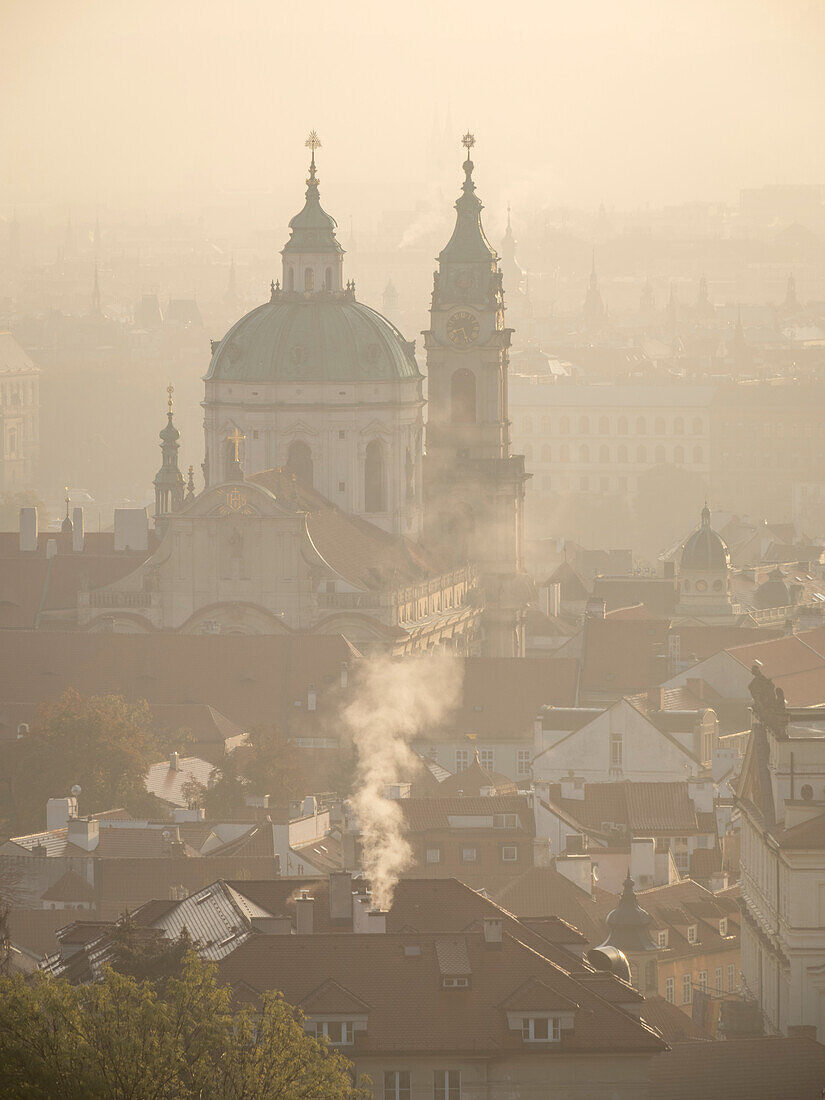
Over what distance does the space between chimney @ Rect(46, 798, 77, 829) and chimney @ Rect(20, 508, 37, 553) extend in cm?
4688

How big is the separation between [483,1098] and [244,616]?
62514 mm

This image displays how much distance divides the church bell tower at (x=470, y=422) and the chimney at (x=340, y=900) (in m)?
70.8

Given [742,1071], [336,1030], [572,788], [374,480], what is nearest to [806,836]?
[742,1071]

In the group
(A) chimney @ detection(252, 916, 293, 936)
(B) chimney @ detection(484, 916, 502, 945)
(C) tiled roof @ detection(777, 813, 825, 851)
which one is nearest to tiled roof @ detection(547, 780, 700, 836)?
(C) tiled roof @ detection(777, 813, 825, 851)

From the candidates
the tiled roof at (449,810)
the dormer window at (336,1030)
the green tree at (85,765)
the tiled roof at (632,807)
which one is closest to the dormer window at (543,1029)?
the dormer window at (336,1030)

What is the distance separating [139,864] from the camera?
7944cm

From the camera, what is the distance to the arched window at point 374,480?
12938 centimetres

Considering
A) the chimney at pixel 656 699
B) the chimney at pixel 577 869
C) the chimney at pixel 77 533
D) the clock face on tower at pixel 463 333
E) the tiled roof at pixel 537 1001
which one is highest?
the clock face on tower at pixel 463 333

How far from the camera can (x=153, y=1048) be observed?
4938 cm

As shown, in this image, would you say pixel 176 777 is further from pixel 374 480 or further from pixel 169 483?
pixel 169 483

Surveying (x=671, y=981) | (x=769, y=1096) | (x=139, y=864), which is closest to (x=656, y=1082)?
(x=769, y=1096)

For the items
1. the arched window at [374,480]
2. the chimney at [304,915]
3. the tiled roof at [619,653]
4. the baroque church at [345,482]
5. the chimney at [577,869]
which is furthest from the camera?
the arched window at [374,480]

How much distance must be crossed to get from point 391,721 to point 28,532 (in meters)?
29.8

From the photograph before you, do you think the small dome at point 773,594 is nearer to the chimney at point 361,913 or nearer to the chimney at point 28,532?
the chimney at point 28,532
